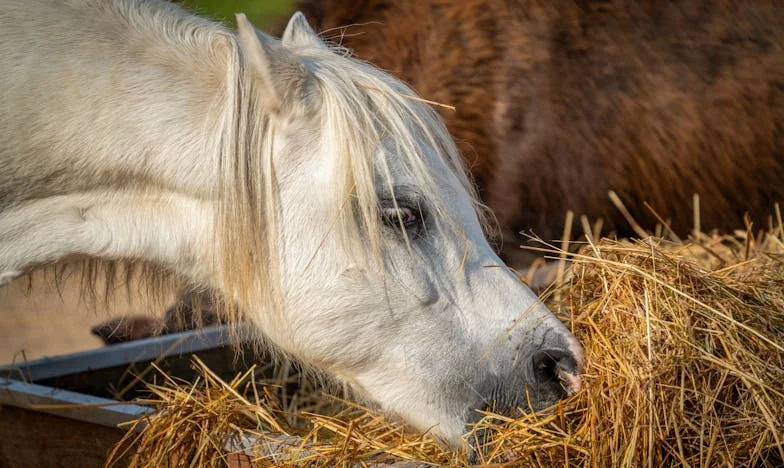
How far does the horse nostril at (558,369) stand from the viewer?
1768 mm

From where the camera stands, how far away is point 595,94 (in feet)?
10.6

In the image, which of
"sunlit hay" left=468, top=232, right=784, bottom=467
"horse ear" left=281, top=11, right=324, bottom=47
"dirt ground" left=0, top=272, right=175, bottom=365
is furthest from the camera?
"dirt ground" left=0, top=272, right=175, bottom=365

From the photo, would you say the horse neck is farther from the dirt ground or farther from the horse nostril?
the dirt ground

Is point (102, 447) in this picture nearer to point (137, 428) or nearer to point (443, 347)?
point (137, 428)

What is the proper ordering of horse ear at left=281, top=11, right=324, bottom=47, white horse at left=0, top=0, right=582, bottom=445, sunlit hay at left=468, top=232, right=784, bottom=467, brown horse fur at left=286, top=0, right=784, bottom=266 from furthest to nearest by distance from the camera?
1. brown horse fur at left=286, top=0, right=784, bottom=266
2. horse ear at left=281, top=11, right=324, bottom=47
3. white horse at left=0, top=0, right=582, bottom=445
4. sunlit hay at left=468, top=232, right=784, bottom=467

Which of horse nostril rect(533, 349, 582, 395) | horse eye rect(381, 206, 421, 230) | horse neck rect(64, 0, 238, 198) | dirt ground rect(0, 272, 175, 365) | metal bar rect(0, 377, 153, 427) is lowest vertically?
dirt ground rect(0, 272, 175, 365)

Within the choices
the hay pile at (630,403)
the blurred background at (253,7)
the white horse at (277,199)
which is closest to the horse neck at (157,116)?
the white horse at (277,199)

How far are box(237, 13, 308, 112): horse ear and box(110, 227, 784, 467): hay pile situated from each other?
0.68 metres

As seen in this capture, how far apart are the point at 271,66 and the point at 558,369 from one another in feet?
2.75

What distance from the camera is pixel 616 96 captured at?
3236mm

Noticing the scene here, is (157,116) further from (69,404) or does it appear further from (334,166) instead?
(69,404)

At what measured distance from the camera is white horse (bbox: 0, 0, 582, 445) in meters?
1.73

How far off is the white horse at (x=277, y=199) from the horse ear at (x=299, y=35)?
122 millimetres

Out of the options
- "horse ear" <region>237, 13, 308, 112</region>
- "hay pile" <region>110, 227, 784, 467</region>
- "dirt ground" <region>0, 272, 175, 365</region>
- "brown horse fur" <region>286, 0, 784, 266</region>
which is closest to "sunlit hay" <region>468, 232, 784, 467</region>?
"hay pile" <region>110, 227, 784, 467</region>
